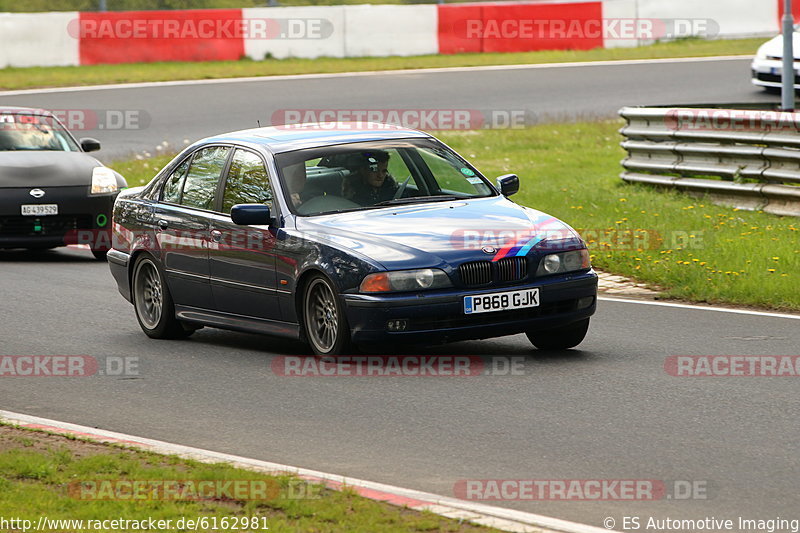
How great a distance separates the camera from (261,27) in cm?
3319

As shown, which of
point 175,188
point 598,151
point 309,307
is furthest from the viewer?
point 598,151

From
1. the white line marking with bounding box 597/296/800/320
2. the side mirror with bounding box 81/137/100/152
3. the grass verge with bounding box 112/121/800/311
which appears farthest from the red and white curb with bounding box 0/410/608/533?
the side mirror with bounding box 81/137/100/152

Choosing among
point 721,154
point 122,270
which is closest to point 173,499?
point 122,270

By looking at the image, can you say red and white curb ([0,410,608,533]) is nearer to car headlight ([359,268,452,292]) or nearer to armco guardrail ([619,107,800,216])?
car headlight ([359,268,452,292])

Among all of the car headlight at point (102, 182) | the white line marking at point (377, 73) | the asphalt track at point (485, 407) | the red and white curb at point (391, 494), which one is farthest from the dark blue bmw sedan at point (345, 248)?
the white line marking at point (377, 73)

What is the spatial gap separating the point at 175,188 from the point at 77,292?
2.98 m

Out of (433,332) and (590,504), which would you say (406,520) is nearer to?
(590,504)

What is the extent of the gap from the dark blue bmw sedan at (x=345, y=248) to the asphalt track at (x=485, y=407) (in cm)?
Answer: 32

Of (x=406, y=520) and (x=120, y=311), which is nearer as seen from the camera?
(x=406, y=520)

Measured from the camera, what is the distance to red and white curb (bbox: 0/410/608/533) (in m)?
5.64

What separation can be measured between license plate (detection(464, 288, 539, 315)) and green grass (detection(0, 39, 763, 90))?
22.2 m

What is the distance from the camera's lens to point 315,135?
1030 centimetres

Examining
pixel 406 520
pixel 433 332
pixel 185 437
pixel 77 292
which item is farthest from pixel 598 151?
pixel 406 520

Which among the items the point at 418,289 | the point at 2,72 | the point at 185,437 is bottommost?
the point at 185,437
